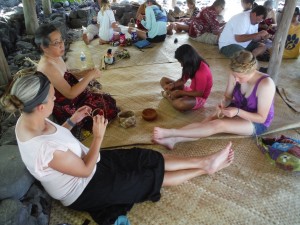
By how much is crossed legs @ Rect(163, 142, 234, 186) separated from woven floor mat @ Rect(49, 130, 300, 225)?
0.10 metres

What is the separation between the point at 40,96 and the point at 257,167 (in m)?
2.01

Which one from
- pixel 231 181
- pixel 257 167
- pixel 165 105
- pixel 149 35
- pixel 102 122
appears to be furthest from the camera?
pixel 149 35

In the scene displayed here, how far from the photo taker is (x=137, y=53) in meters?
5.24

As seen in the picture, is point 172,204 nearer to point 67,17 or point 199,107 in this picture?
point 199,107

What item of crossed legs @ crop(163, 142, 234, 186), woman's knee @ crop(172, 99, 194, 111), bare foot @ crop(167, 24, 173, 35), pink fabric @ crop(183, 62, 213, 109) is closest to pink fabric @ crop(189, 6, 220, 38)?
bare foot @ crop(167, 24, 173, 35)

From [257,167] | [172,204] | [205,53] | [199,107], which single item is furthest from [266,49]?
[172,204]

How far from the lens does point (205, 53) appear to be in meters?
5.26

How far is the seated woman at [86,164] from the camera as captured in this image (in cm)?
150

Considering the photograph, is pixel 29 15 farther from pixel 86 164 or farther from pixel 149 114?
pixel 86 164

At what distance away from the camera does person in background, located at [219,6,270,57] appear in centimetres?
448

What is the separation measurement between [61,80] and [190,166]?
4.75 feet

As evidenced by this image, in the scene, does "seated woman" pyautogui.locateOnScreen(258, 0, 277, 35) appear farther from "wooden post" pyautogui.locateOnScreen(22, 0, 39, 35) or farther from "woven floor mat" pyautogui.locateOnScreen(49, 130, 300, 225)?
"wooden post" pyautogui.locateOnScreen(22, 0, 39, 35)

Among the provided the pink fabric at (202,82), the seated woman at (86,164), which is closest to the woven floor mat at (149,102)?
the pink fabric at (202,82)

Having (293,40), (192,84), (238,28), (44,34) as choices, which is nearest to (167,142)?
(192,84)
